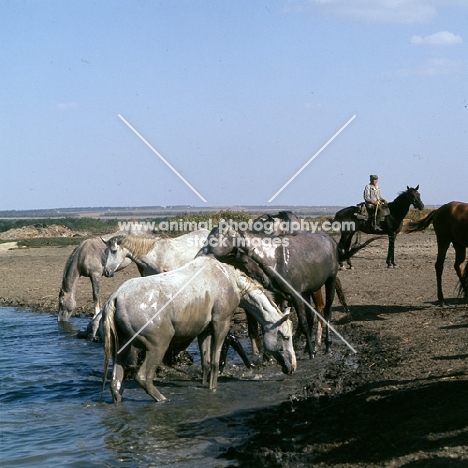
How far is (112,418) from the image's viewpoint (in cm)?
790

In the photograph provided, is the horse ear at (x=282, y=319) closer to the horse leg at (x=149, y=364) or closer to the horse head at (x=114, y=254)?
the horse leg at (x=149, y=364)

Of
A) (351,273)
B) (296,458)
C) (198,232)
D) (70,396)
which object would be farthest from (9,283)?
(296,458)

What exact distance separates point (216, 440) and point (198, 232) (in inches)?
191

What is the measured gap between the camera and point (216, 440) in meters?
7.02

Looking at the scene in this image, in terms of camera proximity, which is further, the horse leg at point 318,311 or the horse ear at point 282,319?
the horse leg at point 318,311

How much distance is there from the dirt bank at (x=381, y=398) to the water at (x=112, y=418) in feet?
1.21

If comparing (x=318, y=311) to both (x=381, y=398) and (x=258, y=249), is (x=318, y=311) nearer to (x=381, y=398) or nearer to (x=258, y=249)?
(x=258, y=249)

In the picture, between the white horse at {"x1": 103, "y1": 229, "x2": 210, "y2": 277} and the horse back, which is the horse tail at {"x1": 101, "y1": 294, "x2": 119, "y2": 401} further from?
the horse back

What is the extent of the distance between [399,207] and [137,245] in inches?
464

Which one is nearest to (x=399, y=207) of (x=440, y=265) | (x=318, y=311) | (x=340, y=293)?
(x=440, y=265)

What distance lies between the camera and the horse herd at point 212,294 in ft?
25.6

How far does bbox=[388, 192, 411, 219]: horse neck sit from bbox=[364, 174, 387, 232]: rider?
34 centimetres

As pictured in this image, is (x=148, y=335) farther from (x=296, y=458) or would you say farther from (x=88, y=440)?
(x=296, y=458)

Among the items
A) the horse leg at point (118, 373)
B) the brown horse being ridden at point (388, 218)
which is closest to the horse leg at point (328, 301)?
the horse leg at point (118, 373)
